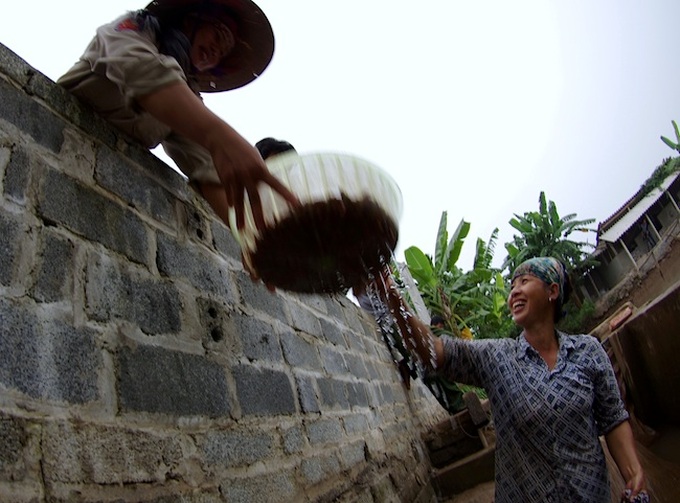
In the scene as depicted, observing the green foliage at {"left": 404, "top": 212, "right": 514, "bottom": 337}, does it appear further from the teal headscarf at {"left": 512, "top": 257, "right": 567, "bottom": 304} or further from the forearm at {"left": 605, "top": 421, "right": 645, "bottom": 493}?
the forearm at {"left": 605, "top": 421, "right": 645, "bottom": 493}

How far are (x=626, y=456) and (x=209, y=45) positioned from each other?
89.5 inches

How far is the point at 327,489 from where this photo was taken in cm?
186

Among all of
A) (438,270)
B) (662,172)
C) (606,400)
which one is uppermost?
(662,172)

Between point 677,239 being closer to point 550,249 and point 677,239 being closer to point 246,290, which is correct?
point 550,249

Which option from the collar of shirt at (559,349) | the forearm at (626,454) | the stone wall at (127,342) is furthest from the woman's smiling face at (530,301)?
the stone wall at (127,342)

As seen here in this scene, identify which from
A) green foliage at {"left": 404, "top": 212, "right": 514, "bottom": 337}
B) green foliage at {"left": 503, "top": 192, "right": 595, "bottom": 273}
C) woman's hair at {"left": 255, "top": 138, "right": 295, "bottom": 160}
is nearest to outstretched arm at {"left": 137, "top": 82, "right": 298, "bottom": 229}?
woman's hair at {"left": 255, "top": 138, "right": 295, "bottom": 160}

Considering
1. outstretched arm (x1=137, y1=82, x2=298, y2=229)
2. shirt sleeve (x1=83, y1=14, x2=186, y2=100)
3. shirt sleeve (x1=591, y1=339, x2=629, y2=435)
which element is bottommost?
shirt sleeve (x1=591, y1=339, x2=629, y2=435)

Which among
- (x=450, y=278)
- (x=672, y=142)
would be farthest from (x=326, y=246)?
(x=672, y=142)

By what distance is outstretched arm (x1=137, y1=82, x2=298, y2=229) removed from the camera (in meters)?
0.95

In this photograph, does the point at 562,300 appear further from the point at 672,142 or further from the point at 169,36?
the point at 672,142

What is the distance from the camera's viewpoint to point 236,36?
5.20 ft

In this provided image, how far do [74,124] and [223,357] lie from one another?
32.7 inches

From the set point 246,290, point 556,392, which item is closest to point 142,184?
point 246,290

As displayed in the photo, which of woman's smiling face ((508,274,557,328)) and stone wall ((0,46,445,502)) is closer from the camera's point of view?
stone wall ((0,46,445,502))
